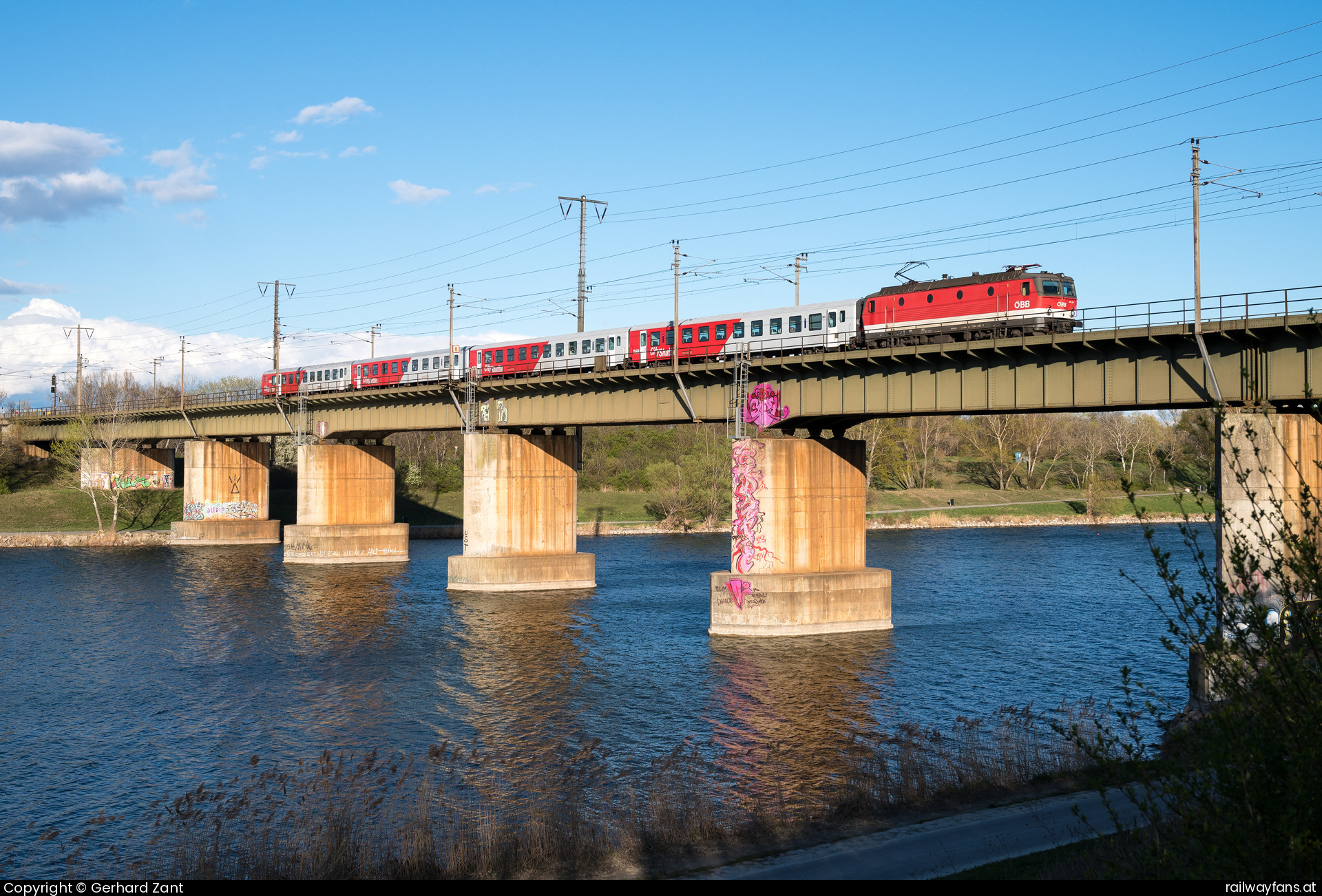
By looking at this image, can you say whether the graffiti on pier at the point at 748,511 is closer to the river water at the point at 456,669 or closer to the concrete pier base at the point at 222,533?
the river water at the point at 456,669

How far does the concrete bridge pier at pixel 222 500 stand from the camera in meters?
91.6

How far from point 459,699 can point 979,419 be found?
12837 centimetres

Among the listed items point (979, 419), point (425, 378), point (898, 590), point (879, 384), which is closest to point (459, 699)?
point (879, 384)

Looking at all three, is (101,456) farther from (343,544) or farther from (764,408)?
(764,408)

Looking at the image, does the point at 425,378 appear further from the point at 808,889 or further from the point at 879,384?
the point at 808,889

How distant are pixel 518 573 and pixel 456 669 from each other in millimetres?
20658

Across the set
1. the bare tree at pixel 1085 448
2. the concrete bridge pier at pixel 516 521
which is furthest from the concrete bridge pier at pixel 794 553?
the bare tree at pixel 1085 448

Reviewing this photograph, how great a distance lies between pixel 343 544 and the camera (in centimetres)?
7662

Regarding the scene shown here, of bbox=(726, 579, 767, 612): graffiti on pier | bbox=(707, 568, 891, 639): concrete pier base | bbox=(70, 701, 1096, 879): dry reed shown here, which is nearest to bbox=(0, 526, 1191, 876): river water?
bbox=(707, 568, 891, 639): concrete pier base

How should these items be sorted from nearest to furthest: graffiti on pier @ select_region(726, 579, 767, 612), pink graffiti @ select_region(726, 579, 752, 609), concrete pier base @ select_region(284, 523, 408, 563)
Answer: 1. graffiti on pier @ select_region(726, 579, 767, 612)
2. pink graffiti @ select_region(726, 579, 752, 609)
3. concrete pier base @ select_region(284, 523, 408, 563)

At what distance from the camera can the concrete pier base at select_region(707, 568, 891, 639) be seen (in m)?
42.6

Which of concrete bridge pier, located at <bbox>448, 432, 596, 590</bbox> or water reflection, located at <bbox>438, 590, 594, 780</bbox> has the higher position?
concrete bridge pier, located at <bbox>448, 432, 596, 590</bbox>

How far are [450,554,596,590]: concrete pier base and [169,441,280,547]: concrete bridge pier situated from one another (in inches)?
1647

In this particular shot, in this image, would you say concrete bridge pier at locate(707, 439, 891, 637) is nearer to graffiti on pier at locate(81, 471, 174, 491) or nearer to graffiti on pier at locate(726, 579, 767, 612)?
graffiti on pier at locate(726, 579, 767, 612)
